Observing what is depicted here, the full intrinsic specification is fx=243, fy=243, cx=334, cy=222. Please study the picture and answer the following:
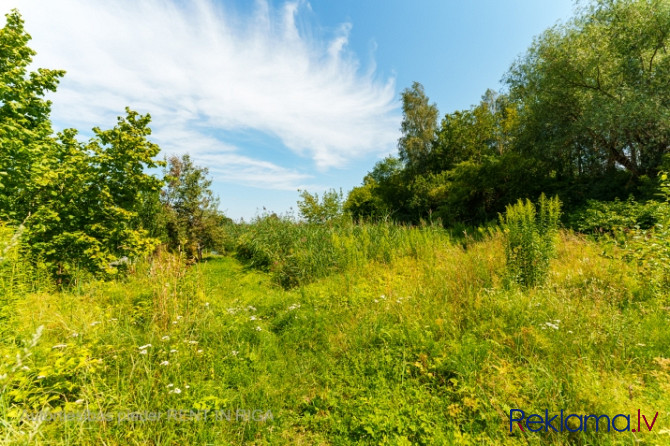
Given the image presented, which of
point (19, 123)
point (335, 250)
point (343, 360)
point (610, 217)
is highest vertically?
point (19, 123)

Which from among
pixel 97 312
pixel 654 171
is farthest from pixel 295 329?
pixel 654 171

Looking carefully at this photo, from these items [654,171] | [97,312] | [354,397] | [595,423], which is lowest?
[354,397]

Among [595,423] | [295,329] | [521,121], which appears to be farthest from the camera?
[521,121]

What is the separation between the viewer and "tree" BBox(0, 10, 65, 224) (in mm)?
4637

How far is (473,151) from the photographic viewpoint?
1772 cm

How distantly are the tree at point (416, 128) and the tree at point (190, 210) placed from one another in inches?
628

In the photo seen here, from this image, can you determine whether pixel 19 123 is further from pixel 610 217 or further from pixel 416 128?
pixel 416 128

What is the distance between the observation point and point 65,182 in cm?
489

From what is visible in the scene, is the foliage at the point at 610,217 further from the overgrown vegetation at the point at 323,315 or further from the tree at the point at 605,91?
the tree at the point at 605,91

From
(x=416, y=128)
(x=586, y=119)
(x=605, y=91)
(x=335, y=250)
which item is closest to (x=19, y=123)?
(x=335, y=250)

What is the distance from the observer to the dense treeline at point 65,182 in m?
4.66

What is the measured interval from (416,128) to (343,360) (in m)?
21.3

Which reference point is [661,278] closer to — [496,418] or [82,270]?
[496,418]

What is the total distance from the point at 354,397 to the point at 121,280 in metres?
5.22
